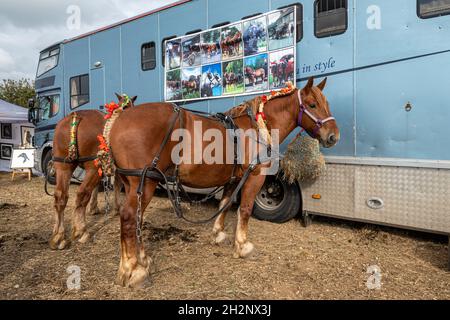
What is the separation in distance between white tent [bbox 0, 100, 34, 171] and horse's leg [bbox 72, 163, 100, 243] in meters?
10.7

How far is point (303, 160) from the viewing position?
469cm

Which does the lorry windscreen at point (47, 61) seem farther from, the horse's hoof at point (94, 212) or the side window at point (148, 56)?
the horse's hoof at point (94, 212)

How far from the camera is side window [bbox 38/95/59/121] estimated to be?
348 inches

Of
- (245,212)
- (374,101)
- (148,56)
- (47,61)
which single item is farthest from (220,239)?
(47,61)

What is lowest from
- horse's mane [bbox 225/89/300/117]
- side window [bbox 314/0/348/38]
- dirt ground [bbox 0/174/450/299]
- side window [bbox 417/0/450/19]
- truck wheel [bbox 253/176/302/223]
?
dirt ground [bbox 0/174/450/299]

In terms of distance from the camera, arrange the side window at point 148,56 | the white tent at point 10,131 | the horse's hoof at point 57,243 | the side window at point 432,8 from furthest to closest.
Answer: the white tent at point 10,131 < the side window at point 148,56 < the horse's hoof at point 57,243 < the side window at point 432,8

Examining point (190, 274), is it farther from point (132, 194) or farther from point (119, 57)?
point (119, 57)

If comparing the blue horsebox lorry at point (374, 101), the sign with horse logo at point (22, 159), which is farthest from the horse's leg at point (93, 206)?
the sign with horse logo at point (22, 159)

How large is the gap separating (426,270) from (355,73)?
245 cm

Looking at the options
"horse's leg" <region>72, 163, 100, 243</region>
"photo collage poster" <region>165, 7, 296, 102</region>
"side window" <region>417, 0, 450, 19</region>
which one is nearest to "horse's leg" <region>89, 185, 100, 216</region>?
"horse's leg" <region>72, 163, 100, 243</region>

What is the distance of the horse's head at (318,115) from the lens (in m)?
3.86

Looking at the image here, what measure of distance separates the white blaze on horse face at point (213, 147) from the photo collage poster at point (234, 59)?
1.80m

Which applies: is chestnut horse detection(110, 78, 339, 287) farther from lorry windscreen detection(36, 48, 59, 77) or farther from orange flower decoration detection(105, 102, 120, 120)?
lorry windscreen detection(36, 48, 59, 77)

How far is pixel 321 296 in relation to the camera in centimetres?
311
